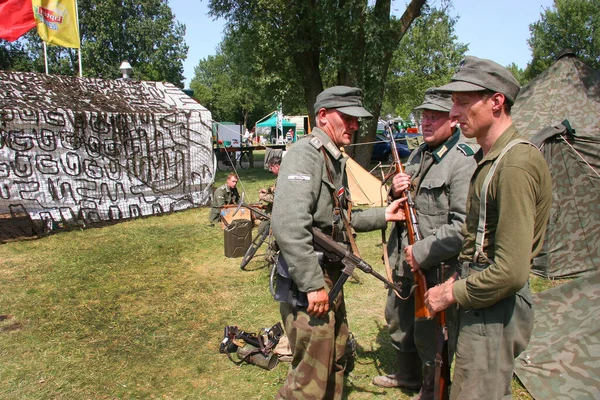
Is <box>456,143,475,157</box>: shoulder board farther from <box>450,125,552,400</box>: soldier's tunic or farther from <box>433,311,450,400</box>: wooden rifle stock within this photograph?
<box>433,311,450,400</box>: wooden rifle stock

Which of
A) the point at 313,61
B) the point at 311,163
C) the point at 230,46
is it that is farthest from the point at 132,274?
the point at 230,46

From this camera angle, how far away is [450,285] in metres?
2.00

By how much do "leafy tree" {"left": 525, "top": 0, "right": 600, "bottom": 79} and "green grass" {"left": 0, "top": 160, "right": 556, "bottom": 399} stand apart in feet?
128

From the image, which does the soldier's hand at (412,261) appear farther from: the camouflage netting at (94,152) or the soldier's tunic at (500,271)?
the camouflage netting at (94,152)

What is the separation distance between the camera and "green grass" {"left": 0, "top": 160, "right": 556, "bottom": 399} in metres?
3.68

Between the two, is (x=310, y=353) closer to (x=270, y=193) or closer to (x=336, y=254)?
(x=336, y=254)

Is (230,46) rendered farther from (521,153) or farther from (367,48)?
(521,153)

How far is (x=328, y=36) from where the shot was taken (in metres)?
12.7

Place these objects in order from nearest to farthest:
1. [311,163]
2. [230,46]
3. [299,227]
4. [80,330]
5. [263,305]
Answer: [299,227] → [311,163] → [80,330] → [263,305] → [230,46]

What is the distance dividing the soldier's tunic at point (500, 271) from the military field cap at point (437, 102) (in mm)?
1042

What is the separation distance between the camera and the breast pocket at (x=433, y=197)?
2885 mm

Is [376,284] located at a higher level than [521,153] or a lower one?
lower

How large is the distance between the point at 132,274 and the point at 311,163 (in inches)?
193

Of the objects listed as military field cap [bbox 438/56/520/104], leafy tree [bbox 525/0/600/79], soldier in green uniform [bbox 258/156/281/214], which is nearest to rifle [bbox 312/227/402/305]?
military field cap [bbox 438/56/520/104]
